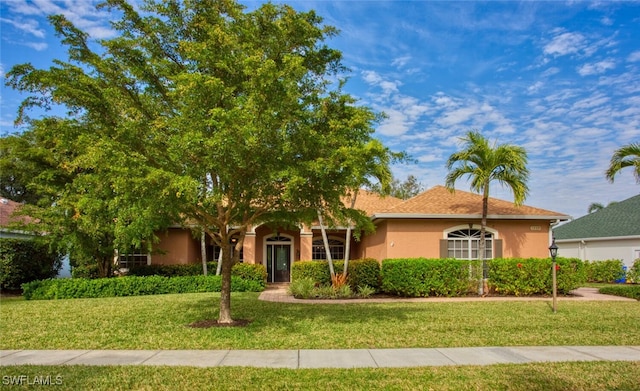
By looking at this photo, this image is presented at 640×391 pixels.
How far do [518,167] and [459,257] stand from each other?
14.0 ft

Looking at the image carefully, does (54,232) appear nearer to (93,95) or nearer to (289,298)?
(289,298)

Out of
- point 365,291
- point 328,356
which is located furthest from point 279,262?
point 328,356

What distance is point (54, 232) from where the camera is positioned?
16.5 m

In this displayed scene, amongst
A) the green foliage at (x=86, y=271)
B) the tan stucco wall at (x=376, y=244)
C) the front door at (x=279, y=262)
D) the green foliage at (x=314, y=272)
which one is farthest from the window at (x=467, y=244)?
the green foliage at (x=86, y=271)

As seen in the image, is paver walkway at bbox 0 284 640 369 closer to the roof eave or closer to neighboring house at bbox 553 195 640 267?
the roof eave

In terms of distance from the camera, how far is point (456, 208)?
57.3ft

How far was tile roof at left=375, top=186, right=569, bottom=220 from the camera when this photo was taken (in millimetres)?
16797

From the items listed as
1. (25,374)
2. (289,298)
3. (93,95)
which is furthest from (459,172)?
(25,374)

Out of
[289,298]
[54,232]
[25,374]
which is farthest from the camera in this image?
[54,232]

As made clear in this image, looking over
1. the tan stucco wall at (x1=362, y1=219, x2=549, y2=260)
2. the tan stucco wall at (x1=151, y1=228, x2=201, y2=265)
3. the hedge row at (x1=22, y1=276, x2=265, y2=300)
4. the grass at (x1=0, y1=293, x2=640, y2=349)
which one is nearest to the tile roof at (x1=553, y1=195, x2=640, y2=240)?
the tan stucco wall at (x1=362, y1=219, x2=549, y2=260)

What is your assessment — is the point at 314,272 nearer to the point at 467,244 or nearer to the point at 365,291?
the point at 365,291

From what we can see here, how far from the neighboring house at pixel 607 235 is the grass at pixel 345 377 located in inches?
836

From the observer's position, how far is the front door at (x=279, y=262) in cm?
2242

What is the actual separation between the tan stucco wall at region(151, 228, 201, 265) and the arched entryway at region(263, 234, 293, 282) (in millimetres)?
4015
